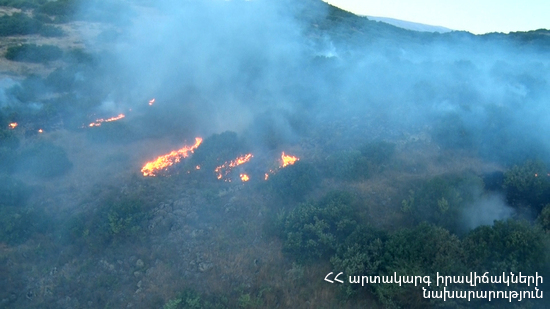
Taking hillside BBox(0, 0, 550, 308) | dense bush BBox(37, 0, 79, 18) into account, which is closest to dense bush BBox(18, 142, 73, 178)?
hillside BBox(0, 0, 550, 308)

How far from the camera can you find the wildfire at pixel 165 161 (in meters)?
13.1

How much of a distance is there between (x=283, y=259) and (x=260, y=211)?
7.04 feet

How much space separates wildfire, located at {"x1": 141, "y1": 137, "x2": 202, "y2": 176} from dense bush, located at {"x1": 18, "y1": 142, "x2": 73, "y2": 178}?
2923 millimetres

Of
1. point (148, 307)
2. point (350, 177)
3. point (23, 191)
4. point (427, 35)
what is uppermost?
point (427, 35)

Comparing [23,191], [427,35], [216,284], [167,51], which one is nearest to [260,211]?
[216,284]

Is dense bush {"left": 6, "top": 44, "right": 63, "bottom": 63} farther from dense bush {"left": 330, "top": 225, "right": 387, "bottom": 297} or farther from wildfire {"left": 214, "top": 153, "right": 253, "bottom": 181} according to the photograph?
dense bush {"left": 330, "top": 225, "right": 387, "bottom": 297}

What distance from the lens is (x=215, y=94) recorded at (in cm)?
1920

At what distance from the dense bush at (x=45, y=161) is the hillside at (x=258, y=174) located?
7 cm

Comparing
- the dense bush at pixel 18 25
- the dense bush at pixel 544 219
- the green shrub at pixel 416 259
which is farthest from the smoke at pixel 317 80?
the green shrub at pixel 416 259

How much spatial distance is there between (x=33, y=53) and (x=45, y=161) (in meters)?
11.5

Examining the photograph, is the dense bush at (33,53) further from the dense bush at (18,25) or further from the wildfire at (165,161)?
the wildfire at (165,161)

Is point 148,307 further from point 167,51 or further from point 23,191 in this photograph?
point 167,51

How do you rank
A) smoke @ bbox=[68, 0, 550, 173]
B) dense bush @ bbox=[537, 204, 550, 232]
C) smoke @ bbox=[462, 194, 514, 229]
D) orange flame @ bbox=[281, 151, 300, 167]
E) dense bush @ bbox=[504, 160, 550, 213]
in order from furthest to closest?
smoke @ bbox=[68, 0, 550, 173]
orange flame @ bbox=[281, 151, 300, 167]
dense bush @ bbox=[504, 160, 550, 213]
smoke @ bbox=[462, 194, 514, 229]
dense bush @ bbox=[537, 204, 550, 232]

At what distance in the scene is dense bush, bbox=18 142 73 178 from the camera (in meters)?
12.8
